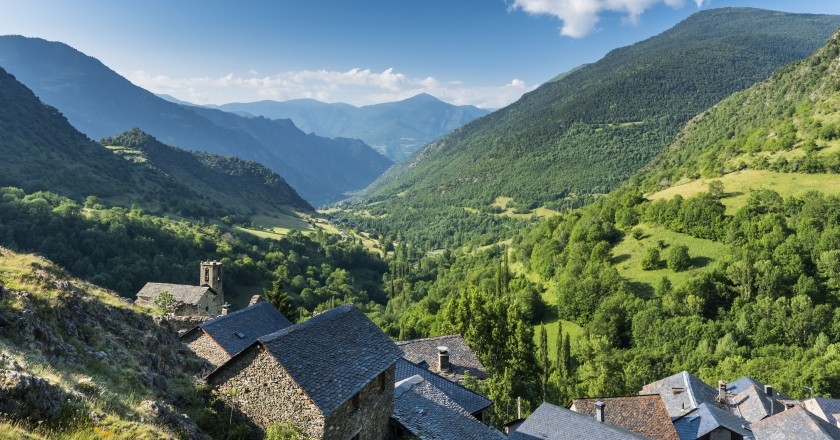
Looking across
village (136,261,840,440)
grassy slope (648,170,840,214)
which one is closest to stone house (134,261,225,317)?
village (136,261,840,440)

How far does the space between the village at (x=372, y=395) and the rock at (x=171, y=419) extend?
2.39 m

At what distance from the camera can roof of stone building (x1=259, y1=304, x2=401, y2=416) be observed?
15031 mm

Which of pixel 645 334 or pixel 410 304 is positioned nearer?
pixel 645 334

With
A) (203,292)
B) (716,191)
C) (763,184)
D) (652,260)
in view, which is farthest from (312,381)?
(763,184)

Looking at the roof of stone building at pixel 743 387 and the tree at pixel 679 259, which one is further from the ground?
the tree at pixel 679 259

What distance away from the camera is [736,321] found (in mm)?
73500

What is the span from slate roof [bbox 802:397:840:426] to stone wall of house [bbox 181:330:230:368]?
167 ft

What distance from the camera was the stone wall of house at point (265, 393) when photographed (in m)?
14.7

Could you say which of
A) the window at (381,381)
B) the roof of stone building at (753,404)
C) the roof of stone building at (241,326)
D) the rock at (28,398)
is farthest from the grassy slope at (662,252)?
the rock at (28,398)

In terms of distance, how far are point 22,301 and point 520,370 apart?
3977 cm

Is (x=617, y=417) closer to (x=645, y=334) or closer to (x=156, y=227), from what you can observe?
(x=645, y=334)

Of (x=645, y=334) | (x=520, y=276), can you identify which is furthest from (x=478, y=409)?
(x=520, y=276)

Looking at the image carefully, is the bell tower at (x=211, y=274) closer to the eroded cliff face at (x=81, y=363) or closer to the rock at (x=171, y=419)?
the eroded cliff face at (x=81, y=363)

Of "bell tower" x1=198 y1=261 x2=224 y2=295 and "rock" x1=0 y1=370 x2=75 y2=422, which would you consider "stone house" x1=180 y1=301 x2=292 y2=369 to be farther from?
"bell tower" x1=198 y1=261 x2=224 y2=295
